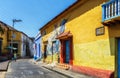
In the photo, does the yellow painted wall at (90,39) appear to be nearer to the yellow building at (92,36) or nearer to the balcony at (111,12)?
the yellow building at (92,36)

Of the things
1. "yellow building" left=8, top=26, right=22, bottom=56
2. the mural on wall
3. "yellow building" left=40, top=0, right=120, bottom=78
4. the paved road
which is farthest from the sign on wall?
"yellow building" left=8, top=26, right=22, bottom=56

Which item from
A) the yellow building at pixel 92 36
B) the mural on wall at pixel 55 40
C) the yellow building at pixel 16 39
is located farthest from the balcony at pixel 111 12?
the yellow building at pixel 16 39

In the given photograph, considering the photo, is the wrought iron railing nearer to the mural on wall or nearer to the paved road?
the paved road

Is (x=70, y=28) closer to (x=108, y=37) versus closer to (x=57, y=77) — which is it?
(x=57, y=77)

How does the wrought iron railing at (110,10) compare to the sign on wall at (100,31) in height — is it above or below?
above

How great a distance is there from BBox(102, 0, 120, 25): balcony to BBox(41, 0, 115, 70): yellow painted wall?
84 cm

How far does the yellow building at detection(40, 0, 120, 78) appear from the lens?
1300 cm

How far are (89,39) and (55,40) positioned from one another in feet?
33.5

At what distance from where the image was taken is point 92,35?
15641 millimetres

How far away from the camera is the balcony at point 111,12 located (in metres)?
12.1

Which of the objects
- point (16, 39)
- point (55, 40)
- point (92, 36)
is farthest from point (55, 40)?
point (16, 39)

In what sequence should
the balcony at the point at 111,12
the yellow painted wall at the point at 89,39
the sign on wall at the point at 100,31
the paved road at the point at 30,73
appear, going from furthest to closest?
the paved road at the point at 30,73
the sign on wall at the point at 100,31
the yellow painted wall at the point at 89,39
the balcony at the point at 111,12

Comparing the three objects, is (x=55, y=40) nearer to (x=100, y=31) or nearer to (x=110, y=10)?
(x=100, y=31)

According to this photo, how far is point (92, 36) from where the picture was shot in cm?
1565
